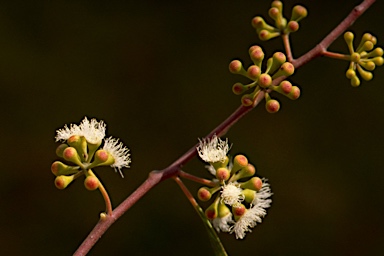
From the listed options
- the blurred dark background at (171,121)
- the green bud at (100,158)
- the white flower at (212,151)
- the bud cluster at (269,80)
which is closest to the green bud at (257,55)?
the bud cluster at (269,80)

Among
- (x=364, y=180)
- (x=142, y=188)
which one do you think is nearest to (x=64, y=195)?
(x=364, y=180)

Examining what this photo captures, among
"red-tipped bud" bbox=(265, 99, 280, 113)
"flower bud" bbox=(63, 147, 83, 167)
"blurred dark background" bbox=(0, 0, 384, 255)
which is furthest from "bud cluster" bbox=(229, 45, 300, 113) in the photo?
"blurred dark background" bbox=(0, 0, 384, 255)

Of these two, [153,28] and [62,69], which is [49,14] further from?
[153,28]

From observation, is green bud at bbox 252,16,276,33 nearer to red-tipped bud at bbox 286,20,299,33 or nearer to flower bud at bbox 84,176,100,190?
red-tipped bud at bbox 286,20,299,33

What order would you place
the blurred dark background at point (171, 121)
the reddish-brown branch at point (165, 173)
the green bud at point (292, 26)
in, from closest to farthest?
the reddish-brown branch at point (165, 173) < the green bud at point (292, 26) < the blurred dark background at point (171, 121)

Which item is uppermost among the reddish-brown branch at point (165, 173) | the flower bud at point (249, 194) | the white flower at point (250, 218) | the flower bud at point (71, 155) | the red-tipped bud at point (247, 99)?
Result: the flower bud at point (71, 155)

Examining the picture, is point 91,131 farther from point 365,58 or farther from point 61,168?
point 365,58

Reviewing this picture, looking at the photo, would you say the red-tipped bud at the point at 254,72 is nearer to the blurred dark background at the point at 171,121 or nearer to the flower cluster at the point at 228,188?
the flower cluster at the point at 228,188
